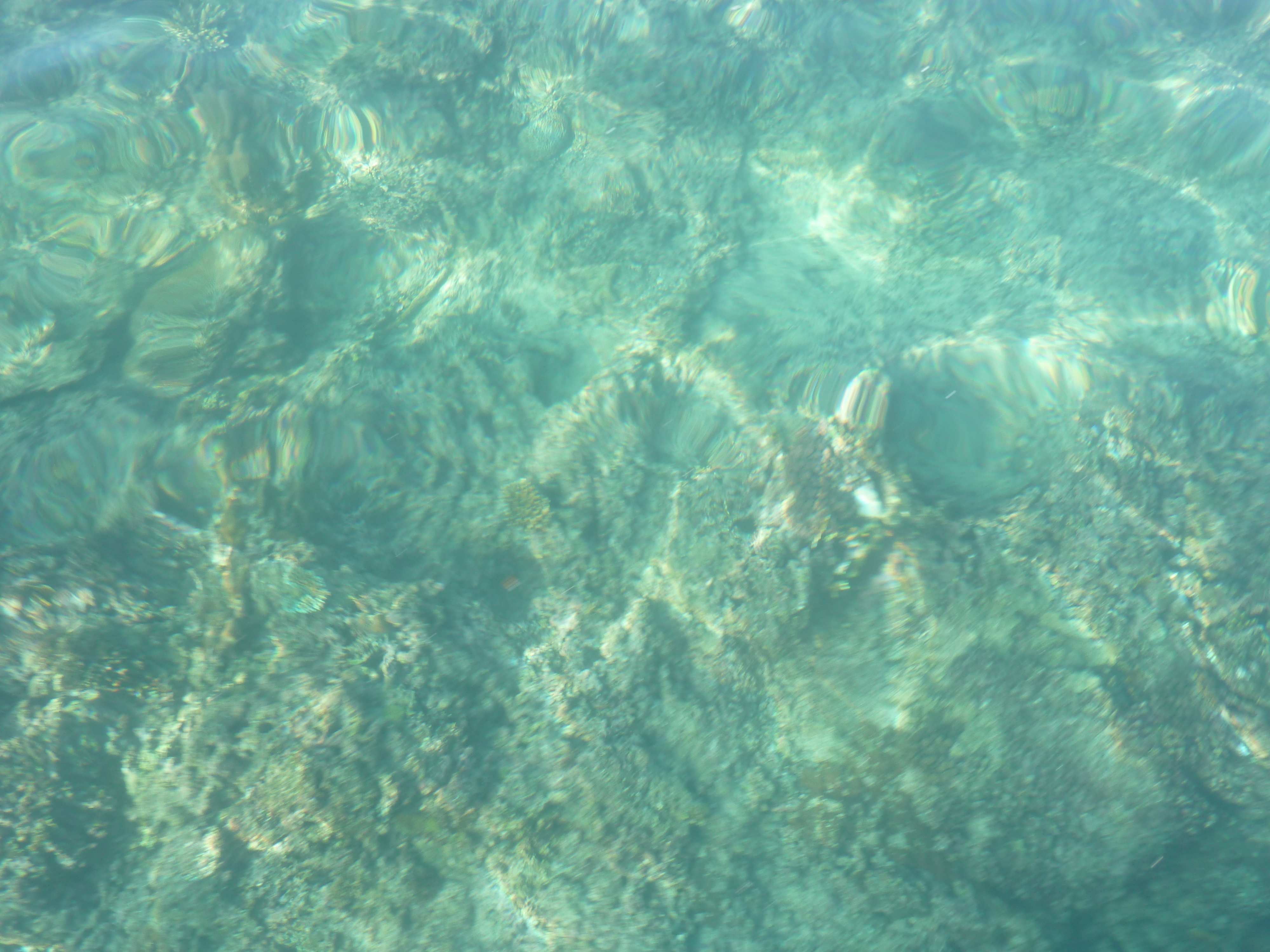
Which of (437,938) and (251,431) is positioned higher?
(251,431)

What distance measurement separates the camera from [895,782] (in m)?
2.44

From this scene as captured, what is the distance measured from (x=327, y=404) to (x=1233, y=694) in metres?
3.82

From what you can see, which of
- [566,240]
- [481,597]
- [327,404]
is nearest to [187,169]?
[327,404]

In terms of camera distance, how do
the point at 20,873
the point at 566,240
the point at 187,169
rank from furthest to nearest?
the point at 566,240 < the point at 187,169 < the point at 20,873

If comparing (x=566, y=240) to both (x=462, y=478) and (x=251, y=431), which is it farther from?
(x=251, y=431)

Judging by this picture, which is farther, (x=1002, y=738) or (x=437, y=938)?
(x=1002, y=738)

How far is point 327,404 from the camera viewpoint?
3.18 m

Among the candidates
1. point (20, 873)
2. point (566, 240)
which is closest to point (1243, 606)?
point (566, 240)

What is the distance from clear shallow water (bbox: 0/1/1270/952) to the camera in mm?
2299

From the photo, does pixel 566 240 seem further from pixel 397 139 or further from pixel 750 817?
→ pixel 750 817

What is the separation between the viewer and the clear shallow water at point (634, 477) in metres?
2.30

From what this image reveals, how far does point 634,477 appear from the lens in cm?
323

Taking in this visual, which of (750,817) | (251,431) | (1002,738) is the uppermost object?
(1002,738)

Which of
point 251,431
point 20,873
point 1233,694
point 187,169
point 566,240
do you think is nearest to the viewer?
point 20,873
